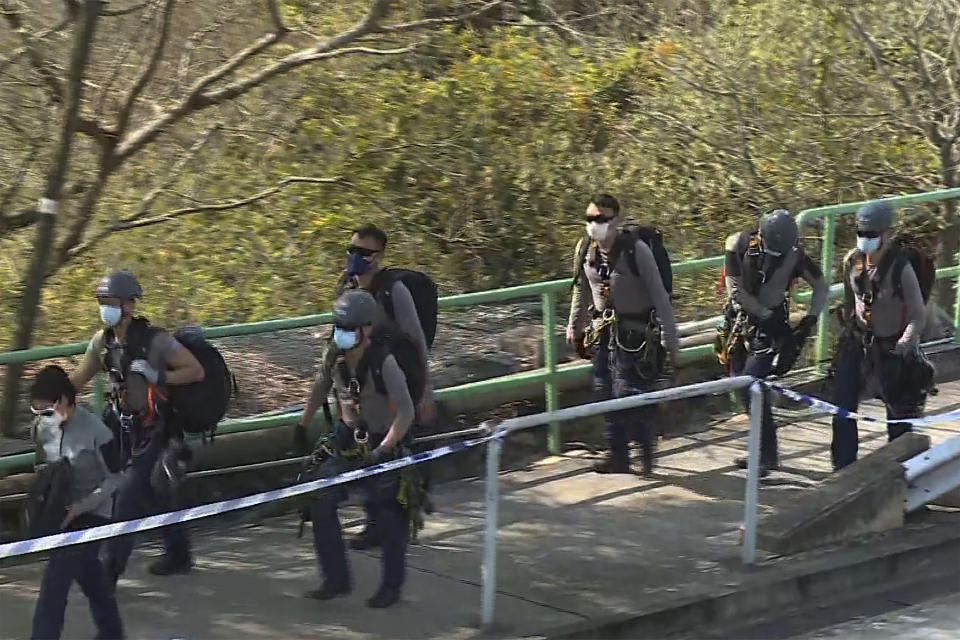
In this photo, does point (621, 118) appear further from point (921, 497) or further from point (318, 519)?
point (318, 519)

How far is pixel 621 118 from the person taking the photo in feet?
41.4

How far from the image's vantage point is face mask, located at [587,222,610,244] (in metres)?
7.48

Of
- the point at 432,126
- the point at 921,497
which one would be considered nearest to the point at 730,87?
the point at 432,126

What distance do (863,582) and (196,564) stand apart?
325cm

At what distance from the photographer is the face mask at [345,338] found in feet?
18.9

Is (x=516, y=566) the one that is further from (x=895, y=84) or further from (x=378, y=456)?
(x=895, y=84)

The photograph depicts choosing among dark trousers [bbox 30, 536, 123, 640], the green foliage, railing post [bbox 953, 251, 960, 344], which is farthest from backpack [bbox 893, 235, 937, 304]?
dark trousers [bbox 30, 536, 123, 640]

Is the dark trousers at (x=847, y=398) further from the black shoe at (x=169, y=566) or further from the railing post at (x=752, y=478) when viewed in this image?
the black shoe at (x=169, y=566)

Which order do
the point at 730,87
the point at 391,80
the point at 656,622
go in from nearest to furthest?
the point at 656,622
the point at 391,80
the point at 730,87

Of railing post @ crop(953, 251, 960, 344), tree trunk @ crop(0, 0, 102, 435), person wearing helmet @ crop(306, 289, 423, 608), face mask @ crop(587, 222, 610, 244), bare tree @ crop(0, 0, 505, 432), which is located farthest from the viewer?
railing post @ crop(953, 251, 960, 344)

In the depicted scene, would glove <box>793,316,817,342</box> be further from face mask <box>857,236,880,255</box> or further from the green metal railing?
the green metal railing

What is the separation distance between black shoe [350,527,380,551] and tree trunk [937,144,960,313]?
6.41m

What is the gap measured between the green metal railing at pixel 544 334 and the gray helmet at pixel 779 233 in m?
1.01

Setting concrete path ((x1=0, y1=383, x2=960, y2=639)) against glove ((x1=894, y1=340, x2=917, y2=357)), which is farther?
glove ((x1=894, y1=340, x2=917, y2=357))
